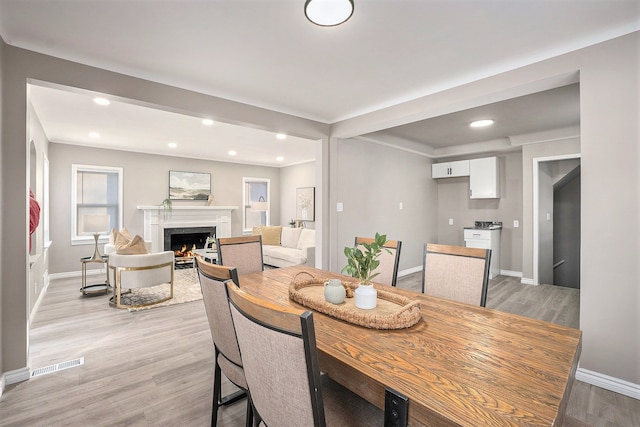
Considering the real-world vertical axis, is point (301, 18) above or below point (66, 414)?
above

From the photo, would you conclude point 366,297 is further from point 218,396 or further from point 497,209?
point 497,209

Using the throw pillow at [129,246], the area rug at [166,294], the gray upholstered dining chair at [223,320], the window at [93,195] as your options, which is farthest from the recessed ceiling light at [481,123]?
the window at [93,195]

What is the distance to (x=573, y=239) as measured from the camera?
601cm

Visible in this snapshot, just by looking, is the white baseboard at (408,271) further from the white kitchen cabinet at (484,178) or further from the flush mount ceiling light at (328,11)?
the flush mount ceiling light at (328,11)

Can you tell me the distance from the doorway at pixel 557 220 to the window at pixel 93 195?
744 cm

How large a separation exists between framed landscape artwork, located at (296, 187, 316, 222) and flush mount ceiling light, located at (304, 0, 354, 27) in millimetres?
5532

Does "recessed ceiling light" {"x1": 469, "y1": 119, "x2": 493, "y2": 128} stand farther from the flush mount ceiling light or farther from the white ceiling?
the flush mount ceiling light

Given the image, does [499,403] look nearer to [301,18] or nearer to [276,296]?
[276,296]

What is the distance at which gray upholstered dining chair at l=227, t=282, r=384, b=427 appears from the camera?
818mm

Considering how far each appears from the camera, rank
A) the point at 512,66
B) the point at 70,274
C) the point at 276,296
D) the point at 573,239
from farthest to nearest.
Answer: the point at 573,239
the point at 70,274
the point at 512,66
the point at 276,296

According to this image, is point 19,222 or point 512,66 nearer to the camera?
point 19,222

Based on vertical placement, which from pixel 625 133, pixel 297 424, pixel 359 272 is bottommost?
pixel 297 424

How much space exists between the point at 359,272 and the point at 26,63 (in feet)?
9.13

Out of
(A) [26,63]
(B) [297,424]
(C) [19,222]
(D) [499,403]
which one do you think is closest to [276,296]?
(B) [297,424]
